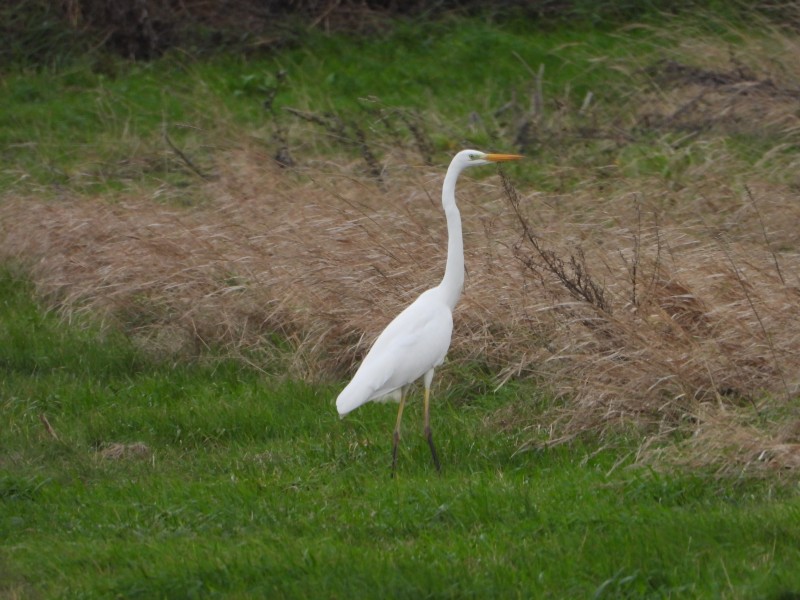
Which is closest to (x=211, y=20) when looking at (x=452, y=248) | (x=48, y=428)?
(x=48, y=428)

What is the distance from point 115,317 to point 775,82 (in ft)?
18.4

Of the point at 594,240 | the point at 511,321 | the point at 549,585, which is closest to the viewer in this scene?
the point at 549,585

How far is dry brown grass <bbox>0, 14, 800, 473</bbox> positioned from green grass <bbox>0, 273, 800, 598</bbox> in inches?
11.1

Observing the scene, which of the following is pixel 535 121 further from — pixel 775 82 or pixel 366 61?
pixel 366 61

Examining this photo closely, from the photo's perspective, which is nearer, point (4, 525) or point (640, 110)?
point (4, 525)

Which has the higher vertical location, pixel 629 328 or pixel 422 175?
pixel 629 328

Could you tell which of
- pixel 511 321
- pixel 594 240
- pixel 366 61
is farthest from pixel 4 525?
pixel 366 61

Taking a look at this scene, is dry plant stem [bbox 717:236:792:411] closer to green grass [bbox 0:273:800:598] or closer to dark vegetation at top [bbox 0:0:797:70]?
green grass [bbox 0:273:800:598]

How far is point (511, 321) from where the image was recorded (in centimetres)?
618

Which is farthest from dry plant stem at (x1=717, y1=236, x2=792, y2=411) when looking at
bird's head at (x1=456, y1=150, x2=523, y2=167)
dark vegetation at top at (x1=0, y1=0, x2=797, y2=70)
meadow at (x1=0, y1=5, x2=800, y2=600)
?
dark vegetation at top at (x1=0, y1=0, x2=797, y2=70)

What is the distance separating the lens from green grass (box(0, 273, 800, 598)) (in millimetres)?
3859

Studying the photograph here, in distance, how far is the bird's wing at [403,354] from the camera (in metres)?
5.21

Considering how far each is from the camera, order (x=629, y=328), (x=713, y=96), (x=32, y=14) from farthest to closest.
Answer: (x=32, y=14)
(x=713, y=96)
(x=629, y=328)

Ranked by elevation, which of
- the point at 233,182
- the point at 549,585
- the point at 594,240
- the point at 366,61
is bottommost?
the point at 366,61
